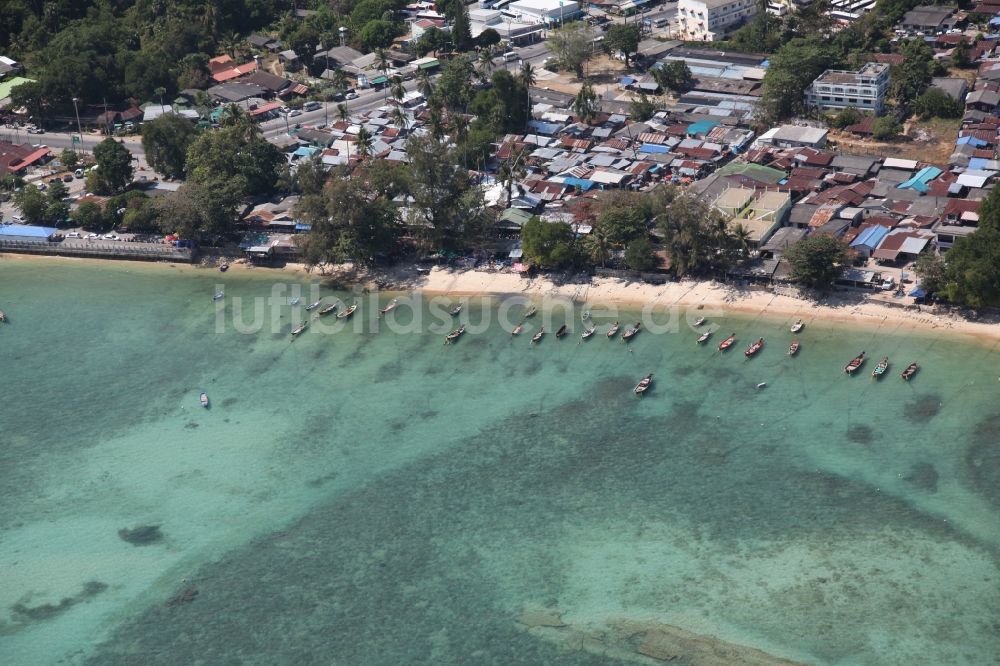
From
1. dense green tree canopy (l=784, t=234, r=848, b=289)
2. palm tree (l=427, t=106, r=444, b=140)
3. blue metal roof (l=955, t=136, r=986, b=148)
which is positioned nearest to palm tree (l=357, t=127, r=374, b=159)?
palm tree (l=427, t=106, r=444, b=140)

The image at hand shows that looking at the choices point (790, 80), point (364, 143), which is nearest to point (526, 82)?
point (364, 143)

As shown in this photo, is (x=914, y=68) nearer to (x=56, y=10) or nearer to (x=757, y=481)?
(x=757, y=481)

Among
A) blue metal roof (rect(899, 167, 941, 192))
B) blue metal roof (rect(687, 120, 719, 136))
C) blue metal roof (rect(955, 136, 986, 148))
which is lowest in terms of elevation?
blue metal roof (rect(899, 167, 941, 192))

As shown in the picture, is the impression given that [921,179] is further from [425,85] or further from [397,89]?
[397,89]

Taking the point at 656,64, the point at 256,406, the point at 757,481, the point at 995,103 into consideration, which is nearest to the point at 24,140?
the point at 256,406

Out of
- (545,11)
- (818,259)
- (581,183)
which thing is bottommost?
(818,259)

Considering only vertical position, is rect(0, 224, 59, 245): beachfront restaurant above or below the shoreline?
above

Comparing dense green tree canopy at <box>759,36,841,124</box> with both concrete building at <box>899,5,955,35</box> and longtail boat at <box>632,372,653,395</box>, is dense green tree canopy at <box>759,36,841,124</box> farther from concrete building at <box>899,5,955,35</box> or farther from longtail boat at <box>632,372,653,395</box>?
longtail boat at <box>632,372,653,395</box>
